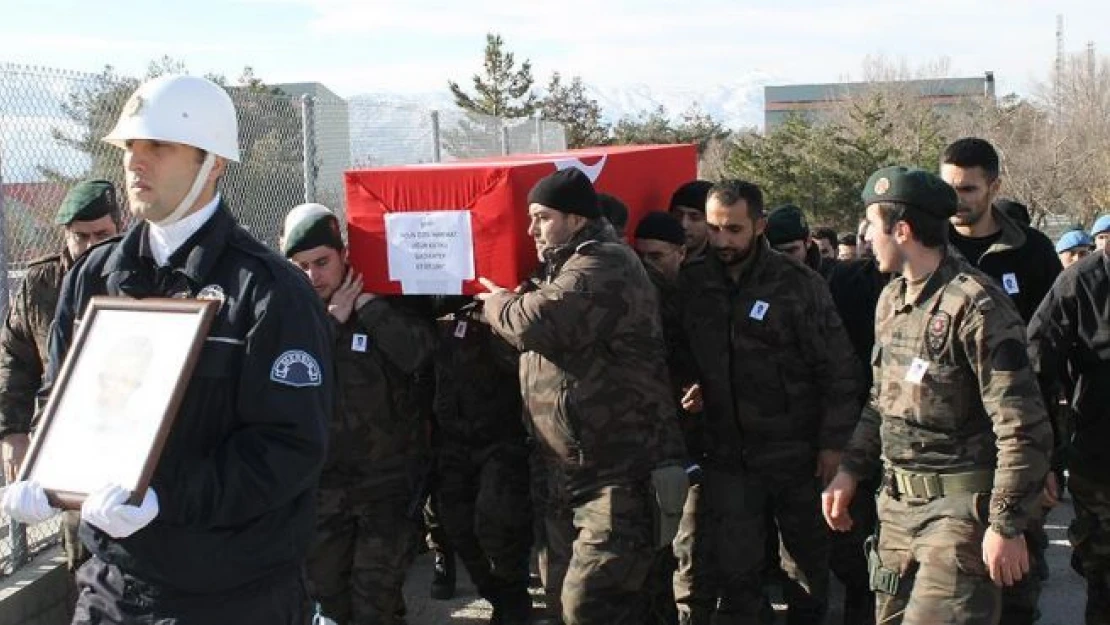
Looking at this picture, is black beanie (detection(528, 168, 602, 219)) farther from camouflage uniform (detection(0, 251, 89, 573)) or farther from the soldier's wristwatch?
camouflage uniform (detection(0, 251, 89, 573))

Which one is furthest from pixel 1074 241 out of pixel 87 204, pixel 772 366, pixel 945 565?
pixel 87 204

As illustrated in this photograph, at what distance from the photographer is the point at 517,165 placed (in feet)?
15.7

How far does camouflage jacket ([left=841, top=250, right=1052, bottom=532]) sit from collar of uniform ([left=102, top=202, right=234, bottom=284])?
232cm

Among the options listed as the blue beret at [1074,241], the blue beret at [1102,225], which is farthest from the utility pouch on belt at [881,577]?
the blue beret at [1074,241]

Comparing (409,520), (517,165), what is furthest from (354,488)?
(517,165)

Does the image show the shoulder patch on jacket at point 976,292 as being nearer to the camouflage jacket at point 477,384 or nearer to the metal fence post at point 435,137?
the camouflage jacket at point 477,384

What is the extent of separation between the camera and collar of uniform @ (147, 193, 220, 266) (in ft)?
8.95

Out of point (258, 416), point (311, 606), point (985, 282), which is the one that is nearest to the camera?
point (258, 416)

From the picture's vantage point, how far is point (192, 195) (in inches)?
107

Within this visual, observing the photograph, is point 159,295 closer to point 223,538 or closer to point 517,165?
point 223,538

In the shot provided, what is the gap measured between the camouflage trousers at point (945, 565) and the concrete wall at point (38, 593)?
11.1ft

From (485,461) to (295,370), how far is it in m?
3.13

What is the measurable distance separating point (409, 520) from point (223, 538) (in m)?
2.34

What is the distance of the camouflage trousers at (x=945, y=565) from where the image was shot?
3.75m
